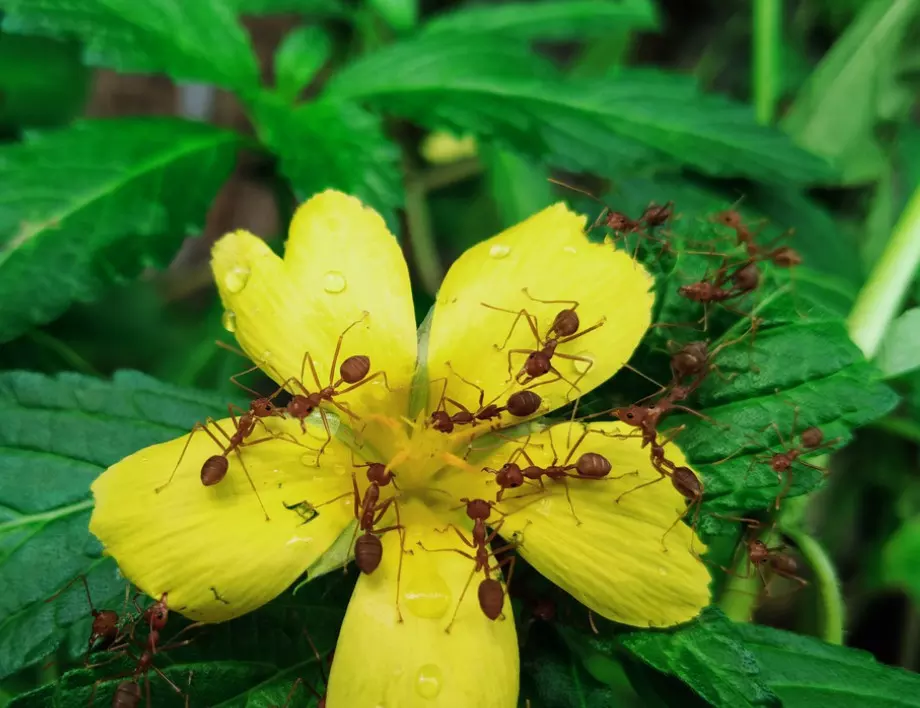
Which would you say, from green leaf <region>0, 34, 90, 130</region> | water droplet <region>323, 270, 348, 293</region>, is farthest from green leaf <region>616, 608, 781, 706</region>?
green leaf <region>0, 34, 90, 130</region>

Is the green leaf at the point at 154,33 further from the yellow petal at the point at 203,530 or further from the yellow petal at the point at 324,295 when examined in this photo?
the yellow petal at the point at 203,530

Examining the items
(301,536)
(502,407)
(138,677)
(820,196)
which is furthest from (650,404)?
(820,196)

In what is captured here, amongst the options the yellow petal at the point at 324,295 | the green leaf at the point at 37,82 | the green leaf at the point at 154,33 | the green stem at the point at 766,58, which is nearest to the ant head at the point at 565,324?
the yellow petal at the point at 324,295

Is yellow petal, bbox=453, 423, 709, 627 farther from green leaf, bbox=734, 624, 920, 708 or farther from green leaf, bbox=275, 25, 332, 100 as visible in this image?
green leaf, bbox=275, 25, 332, 100

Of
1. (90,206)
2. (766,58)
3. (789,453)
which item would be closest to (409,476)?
(789,453)

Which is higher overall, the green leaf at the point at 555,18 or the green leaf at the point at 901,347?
the green leaf at the point at 555,18
